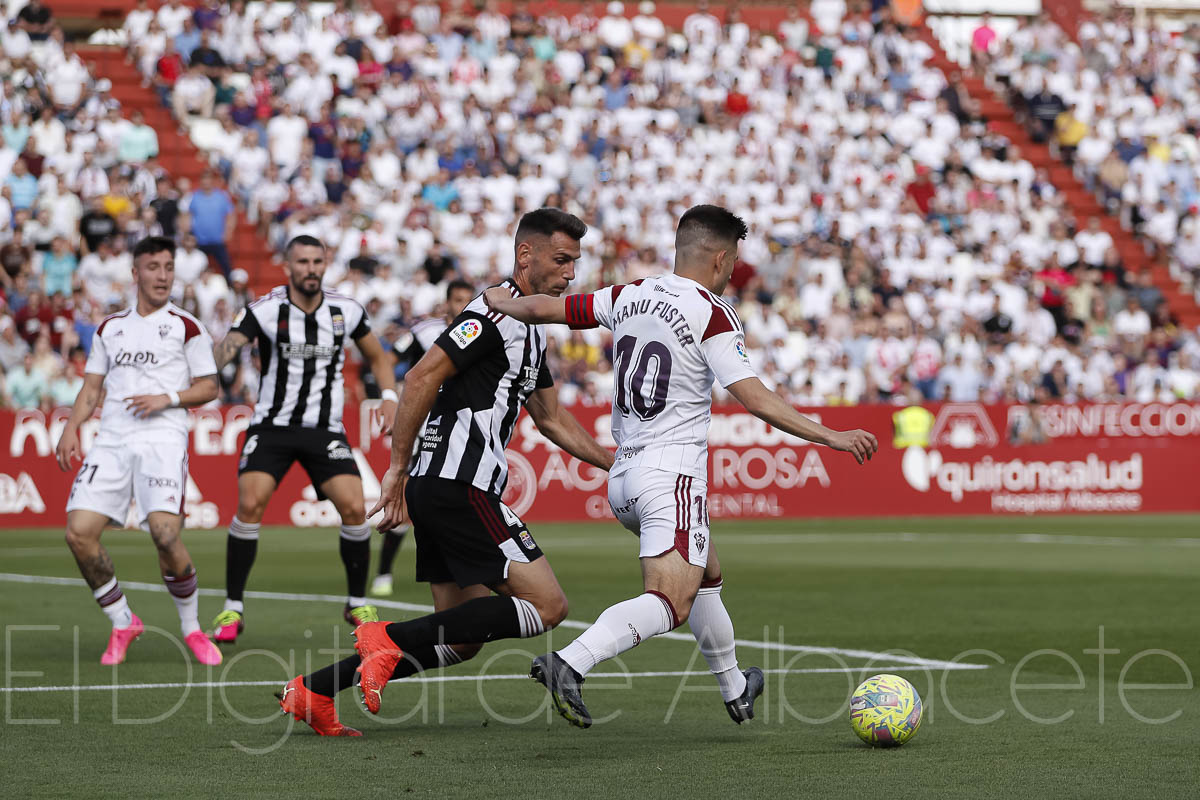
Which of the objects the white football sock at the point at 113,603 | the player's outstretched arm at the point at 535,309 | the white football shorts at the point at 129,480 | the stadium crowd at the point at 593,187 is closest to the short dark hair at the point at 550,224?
the player's outstretched arm at the point at 535,309

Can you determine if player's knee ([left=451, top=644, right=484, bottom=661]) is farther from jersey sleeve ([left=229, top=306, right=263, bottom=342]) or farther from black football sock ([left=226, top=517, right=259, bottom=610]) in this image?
jersey sleeve ([left=229, top=306, right=263, bottom=342])

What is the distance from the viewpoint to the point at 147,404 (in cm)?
977

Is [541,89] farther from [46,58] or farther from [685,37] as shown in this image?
[46,58]

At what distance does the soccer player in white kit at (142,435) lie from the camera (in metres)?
9.81

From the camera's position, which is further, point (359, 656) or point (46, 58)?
point (46, 58)

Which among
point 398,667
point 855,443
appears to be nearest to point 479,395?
point 398,667

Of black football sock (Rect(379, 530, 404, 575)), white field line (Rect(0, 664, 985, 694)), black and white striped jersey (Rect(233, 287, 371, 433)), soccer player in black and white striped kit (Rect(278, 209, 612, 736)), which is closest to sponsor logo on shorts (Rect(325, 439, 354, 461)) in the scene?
black and white striped jersey (Rect(233, 287, 371, 433))

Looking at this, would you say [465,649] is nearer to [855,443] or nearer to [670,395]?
[670,395]

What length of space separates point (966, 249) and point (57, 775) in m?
25.4

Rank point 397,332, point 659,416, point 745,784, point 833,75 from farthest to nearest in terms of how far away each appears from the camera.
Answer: point 833,75, point 397,332, point 659,416, point 745,784

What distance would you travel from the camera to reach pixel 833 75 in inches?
1256

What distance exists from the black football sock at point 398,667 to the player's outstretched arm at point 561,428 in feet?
3.72

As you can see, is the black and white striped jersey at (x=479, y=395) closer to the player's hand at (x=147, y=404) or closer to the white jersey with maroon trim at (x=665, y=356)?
the white jersey with maroon trim at (x=665, y=356)

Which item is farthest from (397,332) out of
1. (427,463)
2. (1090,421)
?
(427,463)
